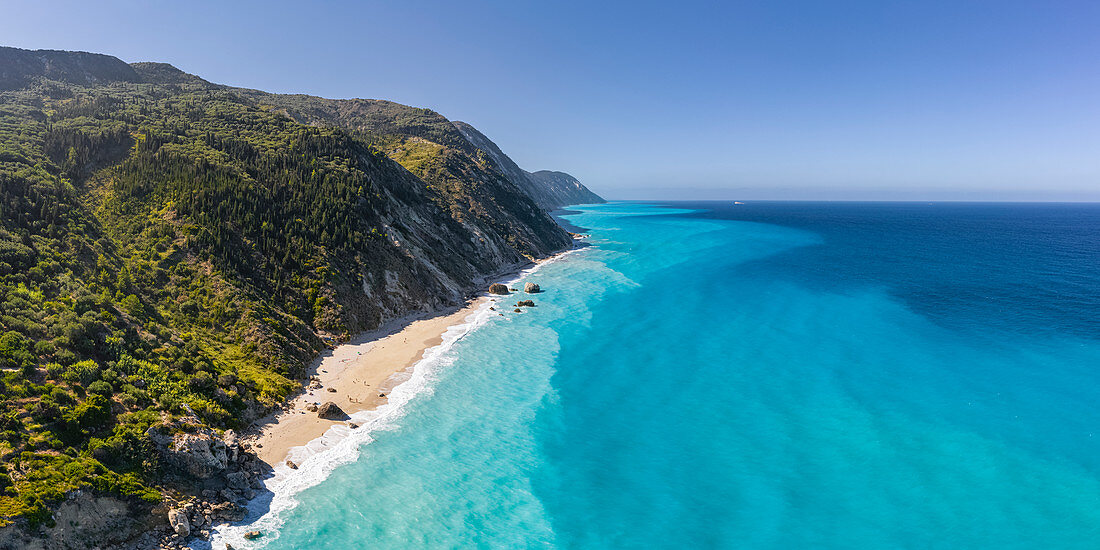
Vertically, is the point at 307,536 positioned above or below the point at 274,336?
below

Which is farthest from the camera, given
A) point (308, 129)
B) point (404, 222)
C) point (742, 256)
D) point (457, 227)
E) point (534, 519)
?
point (742, 256)

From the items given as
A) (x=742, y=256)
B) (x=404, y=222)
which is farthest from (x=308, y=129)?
(x=742, y=256)

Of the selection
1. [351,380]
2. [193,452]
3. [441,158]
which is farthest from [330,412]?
[441,158]

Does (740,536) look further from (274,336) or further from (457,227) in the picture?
(457,227)

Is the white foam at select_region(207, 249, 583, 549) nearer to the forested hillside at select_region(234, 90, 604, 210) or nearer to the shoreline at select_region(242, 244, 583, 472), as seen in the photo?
the shoreline at select_region(242, 244, 583, 472)

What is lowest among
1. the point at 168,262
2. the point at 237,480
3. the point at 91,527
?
the point at 237,480

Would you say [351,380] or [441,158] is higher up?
[441,158]

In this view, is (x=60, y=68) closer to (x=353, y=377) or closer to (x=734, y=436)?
(x=353, y=377)
